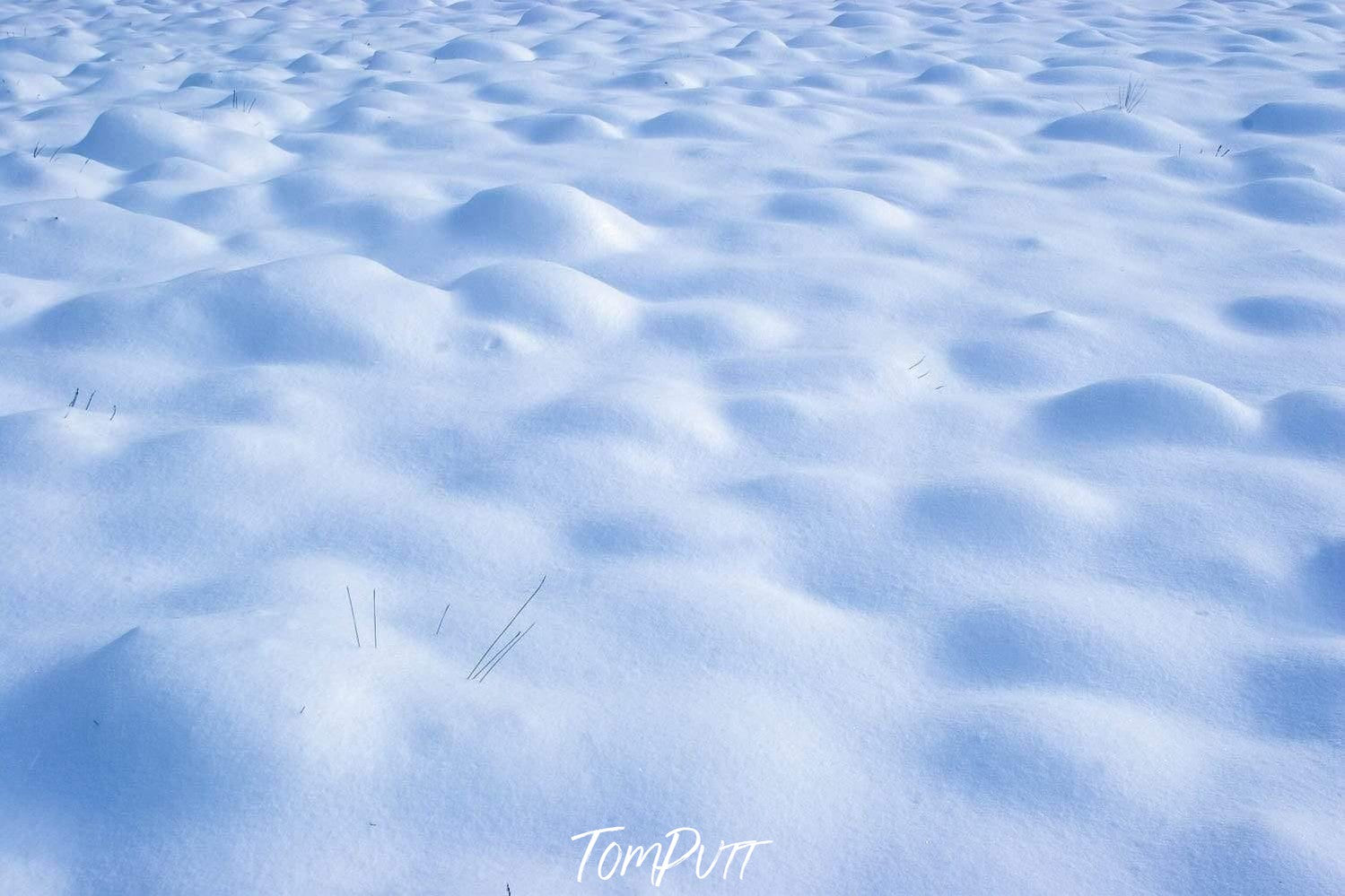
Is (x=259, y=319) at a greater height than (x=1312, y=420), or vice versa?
(x=259, y=319)

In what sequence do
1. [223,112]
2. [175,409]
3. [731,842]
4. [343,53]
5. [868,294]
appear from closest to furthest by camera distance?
[731,842] < [175,409] < [868,294] < [223,112] < [343,53]

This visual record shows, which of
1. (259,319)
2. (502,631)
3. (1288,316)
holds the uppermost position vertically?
(259,319)

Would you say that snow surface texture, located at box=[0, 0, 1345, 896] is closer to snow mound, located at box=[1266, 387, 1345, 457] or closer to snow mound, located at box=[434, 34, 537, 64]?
snow mound, located at box=[1266, 387, 1345, 457]

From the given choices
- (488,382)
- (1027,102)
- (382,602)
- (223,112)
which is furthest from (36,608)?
(1027,102)

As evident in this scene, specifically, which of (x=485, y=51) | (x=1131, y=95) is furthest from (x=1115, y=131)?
(x=485, y=51)

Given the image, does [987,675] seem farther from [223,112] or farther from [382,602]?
[223,112]

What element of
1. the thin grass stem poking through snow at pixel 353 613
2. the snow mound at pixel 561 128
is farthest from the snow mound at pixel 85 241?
the thin grass stem poking through snow at pixel 353 613

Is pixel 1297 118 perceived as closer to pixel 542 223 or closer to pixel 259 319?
pixel 542 223

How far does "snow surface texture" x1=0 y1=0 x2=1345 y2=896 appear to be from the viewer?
3.86ft

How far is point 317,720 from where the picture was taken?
4.01 feet

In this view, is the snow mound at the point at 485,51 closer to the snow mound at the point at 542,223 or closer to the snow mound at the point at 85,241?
the snow mound at the point at 542,223

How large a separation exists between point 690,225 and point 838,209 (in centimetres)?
39

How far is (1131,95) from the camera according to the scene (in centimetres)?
400

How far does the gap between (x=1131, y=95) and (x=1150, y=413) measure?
2541 mm
